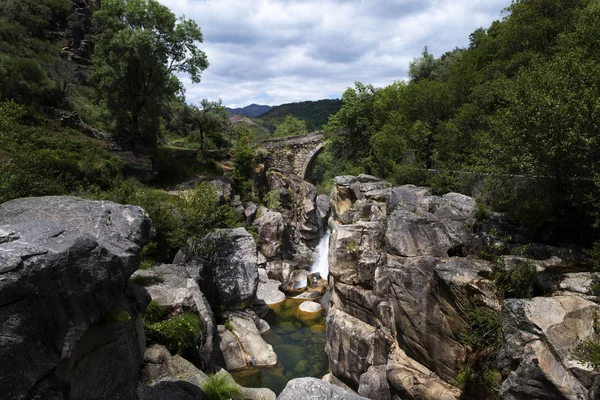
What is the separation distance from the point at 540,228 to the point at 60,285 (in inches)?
492

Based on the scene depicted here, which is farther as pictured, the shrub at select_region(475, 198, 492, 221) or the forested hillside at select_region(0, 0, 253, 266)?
the forested hillside at select_region(0, 0, 253, 266)

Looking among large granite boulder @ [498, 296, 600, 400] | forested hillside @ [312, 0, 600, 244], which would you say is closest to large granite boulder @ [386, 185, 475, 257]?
forested hillside @ [312, 0, 600, 244]

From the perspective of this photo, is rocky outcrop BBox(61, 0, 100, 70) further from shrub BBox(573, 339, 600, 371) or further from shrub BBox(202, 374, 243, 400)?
shrub BBox(573, 339, 600, 371)

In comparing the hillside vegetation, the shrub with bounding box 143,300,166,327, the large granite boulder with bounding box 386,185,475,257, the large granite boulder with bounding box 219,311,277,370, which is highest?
the hillside vegetation

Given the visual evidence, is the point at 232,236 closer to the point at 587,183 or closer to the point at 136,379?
the point at 136,379

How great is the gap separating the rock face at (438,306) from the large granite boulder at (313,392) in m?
4.39

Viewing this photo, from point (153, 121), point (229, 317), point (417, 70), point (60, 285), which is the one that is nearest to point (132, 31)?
point (153, 121)

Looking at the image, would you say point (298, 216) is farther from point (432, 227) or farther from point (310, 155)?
point (432, 227)

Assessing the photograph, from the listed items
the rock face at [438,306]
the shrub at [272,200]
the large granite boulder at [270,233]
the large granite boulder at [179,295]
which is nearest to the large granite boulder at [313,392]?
the rock face at [438,306]

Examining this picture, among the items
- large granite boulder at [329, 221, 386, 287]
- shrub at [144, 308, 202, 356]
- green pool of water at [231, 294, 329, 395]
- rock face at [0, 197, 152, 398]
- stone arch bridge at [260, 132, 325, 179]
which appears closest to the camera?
rock face at [0, 197, 152, 398]

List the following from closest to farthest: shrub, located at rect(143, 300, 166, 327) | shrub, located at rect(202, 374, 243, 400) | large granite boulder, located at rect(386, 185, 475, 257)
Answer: shrub, located at rect(202, 374, 243, 400), shrub, located at rect(143, 300, 166, 327), large granite boulder, located at rect(386, 185, 475, 257)

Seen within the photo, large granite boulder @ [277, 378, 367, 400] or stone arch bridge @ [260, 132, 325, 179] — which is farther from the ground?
stone arch bridge @ [260, 132, 325, 179]

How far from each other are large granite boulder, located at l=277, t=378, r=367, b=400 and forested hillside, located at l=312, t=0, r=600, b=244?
24.4 ft

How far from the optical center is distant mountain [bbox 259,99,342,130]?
123 m
